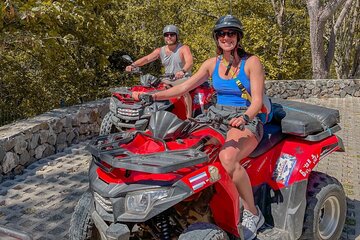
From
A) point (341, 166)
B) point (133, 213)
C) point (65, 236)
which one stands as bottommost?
point (341, 166)

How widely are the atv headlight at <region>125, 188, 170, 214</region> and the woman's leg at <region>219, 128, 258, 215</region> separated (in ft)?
1.87

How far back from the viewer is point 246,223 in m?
3.17

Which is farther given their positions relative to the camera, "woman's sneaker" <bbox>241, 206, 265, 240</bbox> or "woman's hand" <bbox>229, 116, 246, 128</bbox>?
"woman's sneaker" <bbox>241, 206, 265, 240</bbox>

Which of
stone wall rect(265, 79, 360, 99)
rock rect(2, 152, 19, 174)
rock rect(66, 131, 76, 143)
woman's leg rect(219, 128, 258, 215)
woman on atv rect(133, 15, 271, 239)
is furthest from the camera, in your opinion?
stone wall rect(265, 79, 360, 99)

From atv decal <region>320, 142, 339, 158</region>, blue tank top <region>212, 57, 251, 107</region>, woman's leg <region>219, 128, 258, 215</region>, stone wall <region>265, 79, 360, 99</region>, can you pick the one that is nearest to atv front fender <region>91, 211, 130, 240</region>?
woman's leg <region>219, 128, 258, 215</region>

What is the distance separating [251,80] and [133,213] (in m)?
1.41

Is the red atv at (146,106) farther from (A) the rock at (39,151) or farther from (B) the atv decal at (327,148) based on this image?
(B) the atv decal at (327,148)

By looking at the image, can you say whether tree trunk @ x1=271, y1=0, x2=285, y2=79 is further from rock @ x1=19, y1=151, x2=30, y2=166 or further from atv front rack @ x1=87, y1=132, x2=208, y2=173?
atv front rack @ x1=87, y1=132, x2=208, y2=173

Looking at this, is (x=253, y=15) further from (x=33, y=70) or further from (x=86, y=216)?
(x=86, y=216)

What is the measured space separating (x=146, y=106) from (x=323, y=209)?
10.4 ft

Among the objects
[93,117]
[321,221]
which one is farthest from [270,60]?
[321,221]

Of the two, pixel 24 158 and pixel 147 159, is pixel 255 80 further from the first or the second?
pixel 24 158

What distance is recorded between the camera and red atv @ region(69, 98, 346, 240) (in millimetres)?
2512

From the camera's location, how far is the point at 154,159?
252 centimetres
